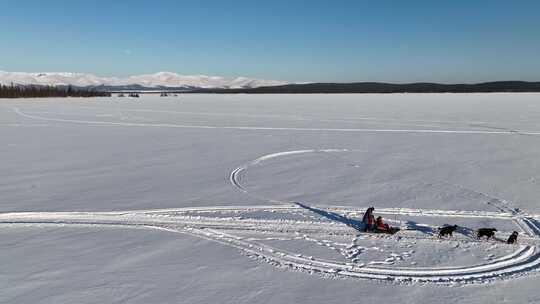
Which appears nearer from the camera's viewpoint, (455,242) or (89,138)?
(455,242)

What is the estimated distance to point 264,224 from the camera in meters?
7.90

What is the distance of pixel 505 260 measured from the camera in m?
6.33

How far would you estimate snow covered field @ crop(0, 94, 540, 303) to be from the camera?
18.0ft

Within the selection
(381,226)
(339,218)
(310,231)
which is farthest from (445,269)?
(339,218)

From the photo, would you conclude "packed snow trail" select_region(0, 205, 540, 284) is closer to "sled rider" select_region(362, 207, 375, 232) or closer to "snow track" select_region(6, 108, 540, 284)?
"snow track" select_region(6, 108, 540, 284)

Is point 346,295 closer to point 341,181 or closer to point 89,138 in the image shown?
point 341,181

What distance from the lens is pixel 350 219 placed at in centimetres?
821

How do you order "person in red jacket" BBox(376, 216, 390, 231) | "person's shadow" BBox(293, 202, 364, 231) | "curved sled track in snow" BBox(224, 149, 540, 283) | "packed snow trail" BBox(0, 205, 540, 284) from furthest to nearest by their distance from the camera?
"person's shadow" BBox(293, 202, 364, 231) → "person in red jacket" BBox(376, 216, 390, 231) → "packed snow trail" BBox(0, 205, 540, 284) → "curved sled track in snow" BBox(224, 149, 540, 283)

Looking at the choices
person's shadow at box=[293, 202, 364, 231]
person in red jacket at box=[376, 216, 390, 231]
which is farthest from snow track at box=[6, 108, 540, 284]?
person in red jacket at box=[376, 216, 390, 231]

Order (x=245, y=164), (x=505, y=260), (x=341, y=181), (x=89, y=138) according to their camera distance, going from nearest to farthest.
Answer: (x=505, y=260) → (x=341, y=181) → (x=245, y=164) → (x=89, y=138)

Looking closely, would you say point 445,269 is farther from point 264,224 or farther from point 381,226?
point 264,224

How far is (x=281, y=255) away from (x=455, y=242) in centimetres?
313

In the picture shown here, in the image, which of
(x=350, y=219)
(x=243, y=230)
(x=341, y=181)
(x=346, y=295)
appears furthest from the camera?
(x=341, y=181)

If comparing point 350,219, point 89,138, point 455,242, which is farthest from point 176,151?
point 455,242
